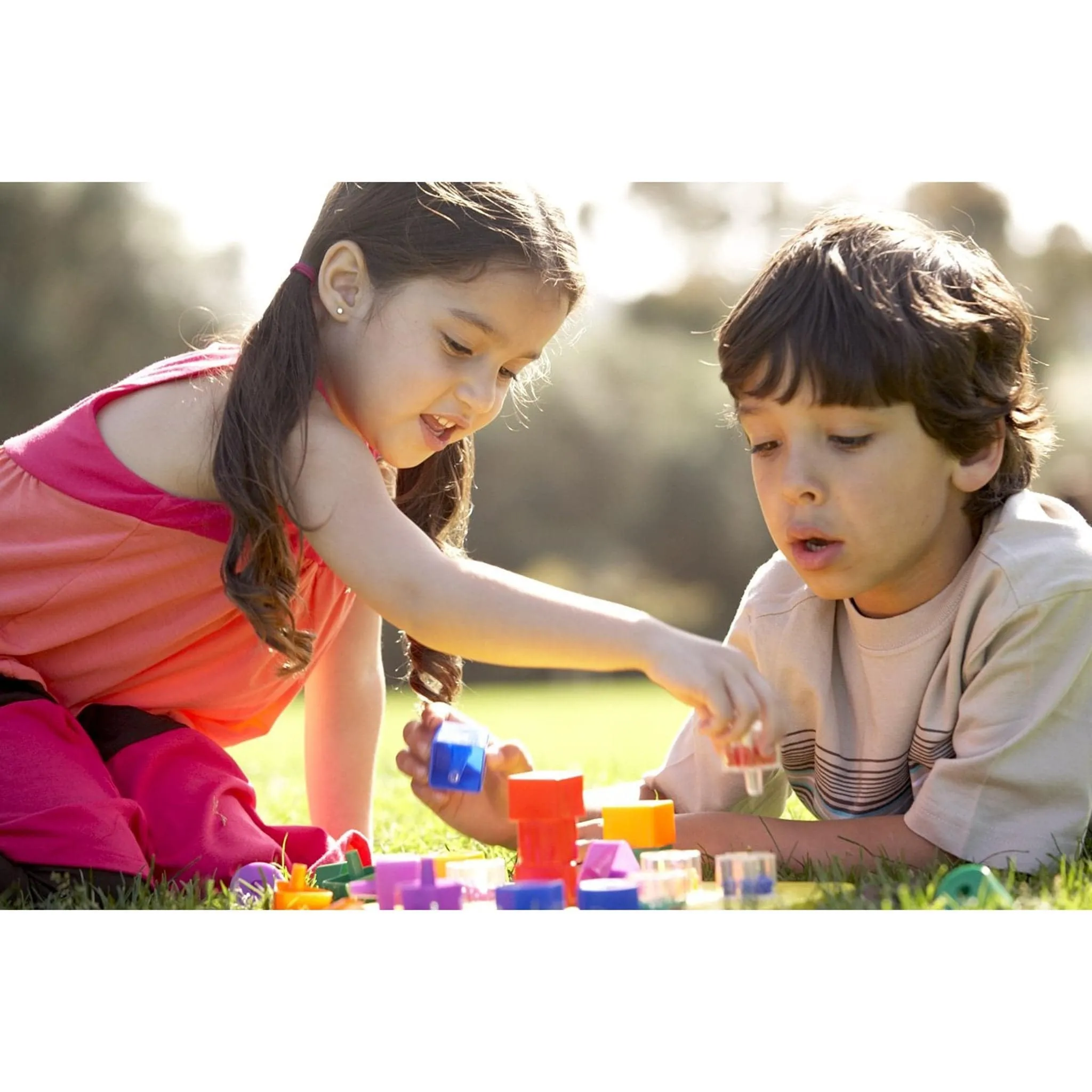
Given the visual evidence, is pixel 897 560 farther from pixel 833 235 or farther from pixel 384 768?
pixel 384 768

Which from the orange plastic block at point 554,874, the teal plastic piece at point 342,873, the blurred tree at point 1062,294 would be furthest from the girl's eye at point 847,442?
the blurred tree at point 1062,294

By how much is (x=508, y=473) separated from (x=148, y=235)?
9.94 feet

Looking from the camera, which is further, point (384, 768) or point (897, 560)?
point (384, 768)

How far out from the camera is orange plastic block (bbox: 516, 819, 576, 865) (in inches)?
56.4

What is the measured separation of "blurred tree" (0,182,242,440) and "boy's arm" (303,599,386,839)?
285 inches

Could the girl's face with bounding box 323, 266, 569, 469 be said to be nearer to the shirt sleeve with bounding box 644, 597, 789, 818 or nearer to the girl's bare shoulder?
the girl's bare shoulder

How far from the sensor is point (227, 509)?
163 cm

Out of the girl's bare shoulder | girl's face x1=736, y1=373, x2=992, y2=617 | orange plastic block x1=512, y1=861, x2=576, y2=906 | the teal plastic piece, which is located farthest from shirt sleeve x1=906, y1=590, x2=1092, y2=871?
the girl's bare shoulder

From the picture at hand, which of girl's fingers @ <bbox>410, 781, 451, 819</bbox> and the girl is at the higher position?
the girl

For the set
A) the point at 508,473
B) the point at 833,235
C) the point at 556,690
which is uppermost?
the point at 833,235

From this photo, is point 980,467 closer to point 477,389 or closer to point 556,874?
point 477,389

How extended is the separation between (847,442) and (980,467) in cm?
21

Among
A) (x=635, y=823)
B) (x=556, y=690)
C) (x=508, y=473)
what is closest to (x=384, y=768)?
(x=635, y=823)

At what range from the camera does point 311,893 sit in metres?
1.41
